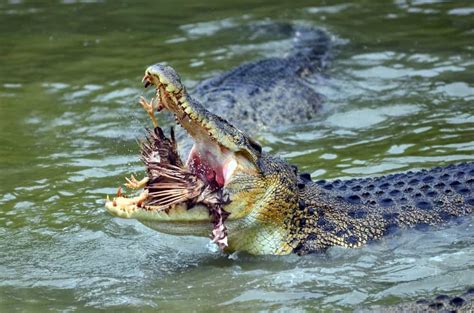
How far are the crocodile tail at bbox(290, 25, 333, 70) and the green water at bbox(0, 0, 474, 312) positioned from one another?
0.19 metres

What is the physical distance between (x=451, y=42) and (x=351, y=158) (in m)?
3.41

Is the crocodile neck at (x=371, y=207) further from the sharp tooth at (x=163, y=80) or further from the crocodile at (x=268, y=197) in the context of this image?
the sharp tooth at (x=163, y=80)

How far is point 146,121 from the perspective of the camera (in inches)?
381

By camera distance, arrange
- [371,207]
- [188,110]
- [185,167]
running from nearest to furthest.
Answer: [188,110]
[185,167]
[371,207]

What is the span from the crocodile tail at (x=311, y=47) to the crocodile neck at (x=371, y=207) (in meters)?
4.44

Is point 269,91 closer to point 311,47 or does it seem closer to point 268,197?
point 311,47

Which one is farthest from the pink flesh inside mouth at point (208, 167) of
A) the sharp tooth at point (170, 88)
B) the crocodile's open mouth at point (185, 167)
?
the sharp tooth at point (170, 88)

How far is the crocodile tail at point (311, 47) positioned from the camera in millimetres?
11141

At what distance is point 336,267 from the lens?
6.14 metres

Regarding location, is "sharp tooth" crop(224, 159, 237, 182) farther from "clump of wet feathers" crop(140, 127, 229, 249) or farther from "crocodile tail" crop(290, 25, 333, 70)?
"crocodile tail" crop(290, 25, 333, 70)

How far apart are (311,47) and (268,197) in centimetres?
551

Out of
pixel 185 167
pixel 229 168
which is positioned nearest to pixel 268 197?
pixel 229 168

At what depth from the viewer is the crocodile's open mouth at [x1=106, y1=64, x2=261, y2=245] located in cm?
585

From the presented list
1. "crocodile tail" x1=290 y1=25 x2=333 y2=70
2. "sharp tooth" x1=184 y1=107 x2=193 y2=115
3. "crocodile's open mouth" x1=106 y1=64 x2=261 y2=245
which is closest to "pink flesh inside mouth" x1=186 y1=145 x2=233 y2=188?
"crocodile's open mouth" x1=106 y1=64 x2=261 y2=245
